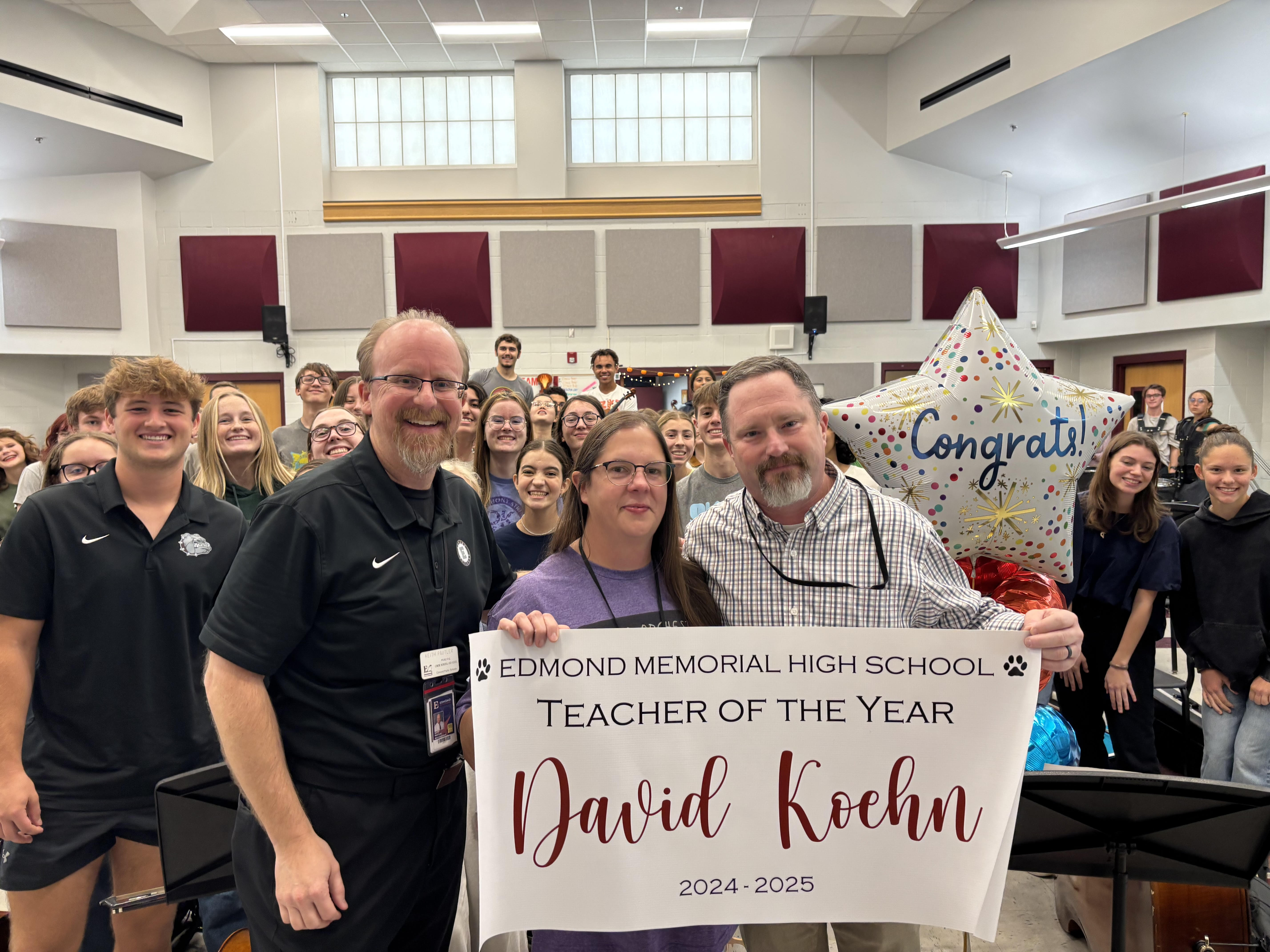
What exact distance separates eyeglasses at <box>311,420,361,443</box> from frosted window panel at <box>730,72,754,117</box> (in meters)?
8.22

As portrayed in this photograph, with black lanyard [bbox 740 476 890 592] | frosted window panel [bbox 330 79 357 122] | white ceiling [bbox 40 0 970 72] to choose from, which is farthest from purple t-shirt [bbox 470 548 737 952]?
frosted window panel [bbox 330 79 357 122]

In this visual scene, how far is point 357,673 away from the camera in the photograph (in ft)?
4.37

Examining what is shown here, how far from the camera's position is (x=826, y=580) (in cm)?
158

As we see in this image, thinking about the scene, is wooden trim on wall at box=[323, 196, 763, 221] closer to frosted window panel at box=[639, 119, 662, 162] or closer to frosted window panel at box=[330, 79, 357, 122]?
frosted window panel at box=[639, 119, 662, 162]

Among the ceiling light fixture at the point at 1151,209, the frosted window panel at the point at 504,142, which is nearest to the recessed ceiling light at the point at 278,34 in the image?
the frosted window panel at the point at 504,142

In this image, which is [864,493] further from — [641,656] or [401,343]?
[401,343]

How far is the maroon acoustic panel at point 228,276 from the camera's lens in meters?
9.15

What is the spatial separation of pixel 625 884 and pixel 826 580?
71cm

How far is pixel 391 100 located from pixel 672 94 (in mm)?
3582

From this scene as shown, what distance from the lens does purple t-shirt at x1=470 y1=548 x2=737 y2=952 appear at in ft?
4.81

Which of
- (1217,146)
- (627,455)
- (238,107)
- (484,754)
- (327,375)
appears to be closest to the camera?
(484,754)

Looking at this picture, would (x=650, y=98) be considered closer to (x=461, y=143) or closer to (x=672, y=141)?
(x=672, y=141)

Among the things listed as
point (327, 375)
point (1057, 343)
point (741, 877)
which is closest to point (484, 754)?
point (741, 877)

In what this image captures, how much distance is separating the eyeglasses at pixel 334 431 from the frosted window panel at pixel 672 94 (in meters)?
8.03
